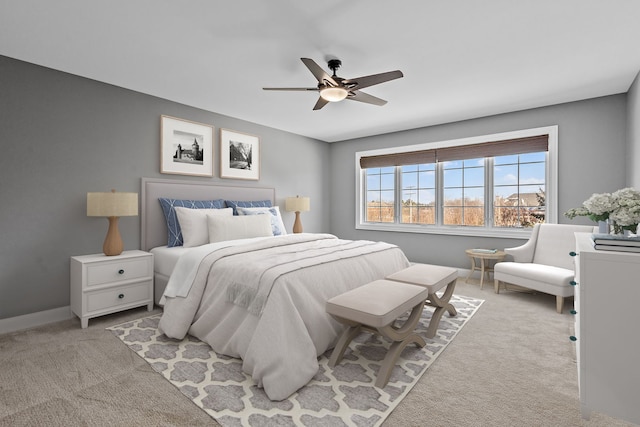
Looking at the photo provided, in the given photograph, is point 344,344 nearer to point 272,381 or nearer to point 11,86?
point 272,381

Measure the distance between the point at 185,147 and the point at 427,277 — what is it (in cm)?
336

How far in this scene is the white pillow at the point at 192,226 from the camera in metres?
3.49

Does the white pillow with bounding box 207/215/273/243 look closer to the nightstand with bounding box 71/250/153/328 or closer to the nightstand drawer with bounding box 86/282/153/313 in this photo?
the nightstand with bounding box 71/250/153/328

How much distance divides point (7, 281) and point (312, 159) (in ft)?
14.9

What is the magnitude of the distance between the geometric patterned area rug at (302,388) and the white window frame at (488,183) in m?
2.47

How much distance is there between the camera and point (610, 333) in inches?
61.9

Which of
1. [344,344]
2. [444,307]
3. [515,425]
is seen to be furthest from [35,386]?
[444,307]

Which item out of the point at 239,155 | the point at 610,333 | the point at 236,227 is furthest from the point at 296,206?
the point at 610,333

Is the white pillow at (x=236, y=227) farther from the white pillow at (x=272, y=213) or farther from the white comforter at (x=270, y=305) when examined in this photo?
the white comforter at (x=270, y=305)

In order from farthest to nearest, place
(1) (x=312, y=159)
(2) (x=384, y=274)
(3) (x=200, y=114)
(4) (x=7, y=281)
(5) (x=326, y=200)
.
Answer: (5) (x=326, y=200), (1) (x=312, y=159), (3) (x=200, y=114), (2) (x=384, y=274), (4) (x=7, y=281)

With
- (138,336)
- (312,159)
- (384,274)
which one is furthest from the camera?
(312,159)

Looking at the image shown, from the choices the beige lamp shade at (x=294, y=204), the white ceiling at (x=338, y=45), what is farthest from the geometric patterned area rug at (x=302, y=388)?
the beige lamp shade at (x=294, y=204)

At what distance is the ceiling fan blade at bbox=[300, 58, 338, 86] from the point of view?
2.33m

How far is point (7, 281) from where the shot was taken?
9.07 feet
